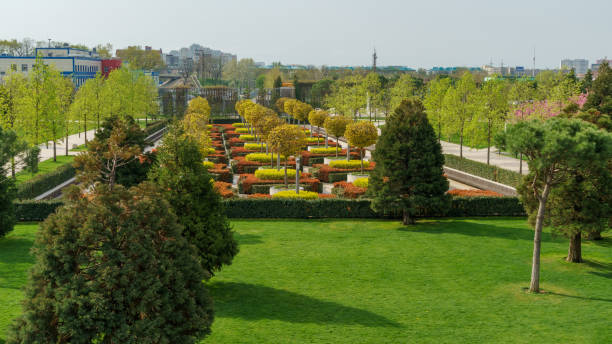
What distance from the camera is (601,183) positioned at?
1680 centimetres

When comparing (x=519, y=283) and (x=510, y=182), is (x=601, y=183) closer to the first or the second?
(x=519, y=283)

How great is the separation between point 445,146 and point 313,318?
1636 inches

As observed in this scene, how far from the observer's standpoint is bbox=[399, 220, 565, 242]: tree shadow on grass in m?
20.7

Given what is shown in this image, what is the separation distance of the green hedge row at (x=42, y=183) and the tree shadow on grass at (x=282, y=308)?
45.7ft

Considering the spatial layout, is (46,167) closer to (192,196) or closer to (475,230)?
(192,196)

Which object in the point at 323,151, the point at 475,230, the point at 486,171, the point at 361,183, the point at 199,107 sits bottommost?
the point at 475,230

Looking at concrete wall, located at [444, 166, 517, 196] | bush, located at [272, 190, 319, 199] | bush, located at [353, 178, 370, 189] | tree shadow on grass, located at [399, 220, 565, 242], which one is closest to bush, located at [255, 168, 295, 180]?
bush, located at [353, 178, 370, 189]

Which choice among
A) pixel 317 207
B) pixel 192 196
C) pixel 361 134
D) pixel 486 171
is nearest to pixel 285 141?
pixel 361 134

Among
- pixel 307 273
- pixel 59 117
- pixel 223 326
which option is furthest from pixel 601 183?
pixel 59 117

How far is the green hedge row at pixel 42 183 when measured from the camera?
25953 mm

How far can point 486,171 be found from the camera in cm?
3206

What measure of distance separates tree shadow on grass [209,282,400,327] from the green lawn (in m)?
0.03

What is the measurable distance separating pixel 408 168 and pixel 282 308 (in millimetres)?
10007

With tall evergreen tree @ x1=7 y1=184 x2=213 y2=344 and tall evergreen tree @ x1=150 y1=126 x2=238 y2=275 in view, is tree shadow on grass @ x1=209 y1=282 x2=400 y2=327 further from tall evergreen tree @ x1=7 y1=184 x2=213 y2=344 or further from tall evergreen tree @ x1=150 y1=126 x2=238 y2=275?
tall evergreen tree @ x1=7 y1=184 x2=213 y2=344
